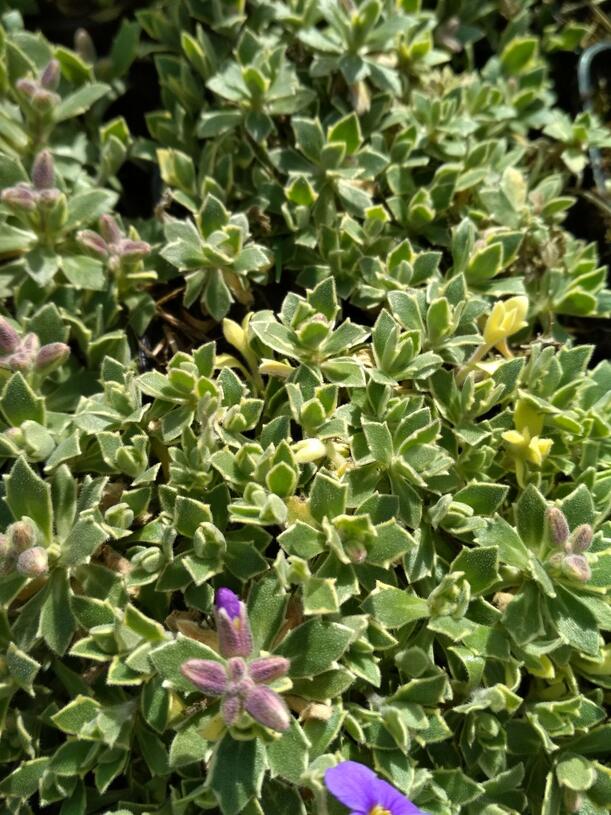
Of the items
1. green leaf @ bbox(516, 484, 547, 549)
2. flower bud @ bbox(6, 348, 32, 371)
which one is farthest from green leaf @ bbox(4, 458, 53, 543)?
green leaf @ bbox(516, 484, 547, 549)

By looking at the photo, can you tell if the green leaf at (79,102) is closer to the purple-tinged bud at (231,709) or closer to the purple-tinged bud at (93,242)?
the purple-tinged bud at (93,242)

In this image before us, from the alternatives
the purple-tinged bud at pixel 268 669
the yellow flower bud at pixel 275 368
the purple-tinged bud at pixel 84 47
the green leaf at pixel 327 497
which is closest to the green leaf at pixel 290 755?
the purple-tinged bud at pixel 268 669

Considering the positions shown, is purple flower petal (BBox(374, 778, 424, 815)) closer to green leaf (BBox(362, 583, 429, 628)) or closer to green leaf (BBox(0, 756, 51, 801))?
green leaf (BBox(362, 583, 429, 628))

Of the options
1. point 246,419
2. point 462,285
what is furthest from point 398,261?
point 246,419

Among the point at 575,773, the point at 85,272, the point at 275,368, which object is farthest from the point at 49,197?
the point at 575,773

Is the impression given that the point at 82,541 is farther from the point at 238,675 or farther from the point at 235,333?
the point at 235,333

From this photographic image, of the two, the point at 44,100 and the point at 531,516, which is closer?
the point at 531,516

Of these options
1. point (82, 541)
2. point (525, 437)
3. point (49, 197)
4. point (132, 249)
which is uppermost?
point (49, 197)

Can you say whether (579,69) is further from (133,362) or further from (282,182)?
(133,362)
